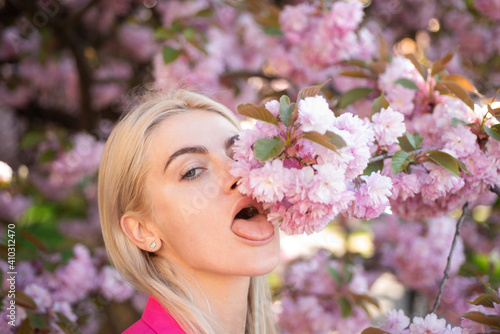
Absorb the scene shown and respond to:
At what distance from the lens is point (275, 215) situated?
113 cm

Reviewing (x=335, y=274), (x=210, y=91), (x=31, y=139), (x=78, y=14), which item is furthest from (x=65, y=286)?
(x=78, y=14)

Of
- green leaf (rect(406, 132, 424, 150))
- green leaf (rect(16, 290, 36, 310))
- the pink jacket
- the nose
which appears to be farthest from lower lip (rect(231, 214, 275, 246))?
green leaf (rect(16, 290, 36, 310))

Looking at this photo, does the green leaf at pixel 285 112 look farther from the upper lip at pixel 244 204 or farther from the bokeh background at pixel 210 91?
the bokeh background at pixel 210 91

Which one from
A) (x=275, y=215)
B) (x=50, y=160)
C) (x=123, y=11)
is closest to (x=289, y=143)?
(x=275, y=215)

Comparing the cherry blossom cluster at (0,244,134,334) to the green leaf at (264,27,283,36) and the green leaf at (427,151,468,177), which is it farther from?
the green leaf at (264,27,283,36)

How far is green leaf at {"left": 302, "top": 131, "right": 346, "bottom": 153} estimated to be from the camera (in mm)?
956

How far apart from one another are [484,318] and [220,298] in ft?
2.33

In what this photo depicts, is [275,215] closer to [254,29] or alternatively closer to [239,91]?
[239,91]

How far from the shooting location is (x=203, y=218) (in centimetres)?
125

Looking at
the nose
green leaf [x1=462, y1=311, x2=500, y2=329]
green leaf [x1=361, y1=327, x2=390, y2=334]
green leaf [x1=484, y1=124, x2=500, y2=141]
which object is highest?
green leaf [x1=484, y1=124, x2=500, y2=141]

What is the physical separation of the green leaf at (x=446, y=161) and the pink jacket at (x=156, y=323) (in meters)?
0.84

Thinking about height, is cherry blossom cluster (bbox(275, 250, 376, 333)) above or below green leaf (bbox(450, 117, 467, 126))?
below

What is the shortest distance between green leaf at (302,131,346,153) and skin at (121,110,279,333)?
0.33 metres

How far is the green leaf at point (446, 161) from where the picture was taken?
118 centimetres
